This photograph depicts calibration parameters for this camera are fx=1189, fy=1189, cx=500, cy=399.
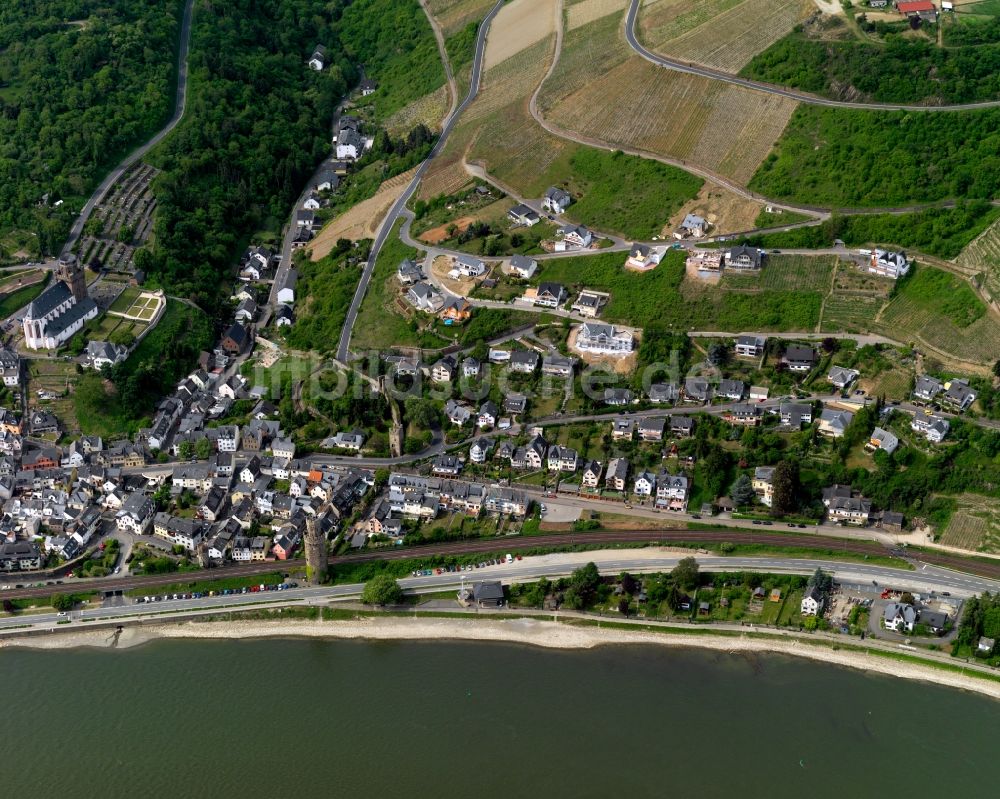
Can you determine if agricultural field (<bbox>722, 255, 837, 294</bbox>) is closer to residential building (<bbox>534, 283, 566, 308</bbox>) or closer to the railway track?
residential building (<bbox>534, 283, 566, 308</bbox>)

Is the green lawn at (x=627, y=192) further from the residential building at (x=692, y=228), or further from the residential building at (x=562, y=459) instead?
the residential building at (x=562, y=459)

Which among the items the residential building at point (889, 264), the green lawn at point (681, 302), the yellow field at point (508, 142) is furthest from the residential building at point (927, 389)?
the yellow field at point (508, 142)

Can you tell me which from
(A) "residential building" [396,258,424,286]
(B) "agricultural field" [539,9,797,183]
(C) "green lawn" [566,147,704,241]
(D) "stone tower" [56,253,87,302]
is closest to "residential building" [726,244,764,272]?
(C) "green lawn" [566,147,704,241]

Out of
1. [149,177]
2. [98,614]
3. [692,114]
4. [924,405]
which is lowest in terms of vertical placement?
[98,614]

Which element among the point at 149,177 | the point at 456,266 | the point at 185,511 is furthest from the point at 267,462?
the point at 149,177

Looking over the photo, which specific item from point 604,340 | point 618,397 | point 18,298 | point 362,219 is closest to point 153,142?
point 362,219

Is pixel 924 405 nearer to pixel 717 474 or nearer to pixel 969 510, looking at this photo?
pixel 969 510
